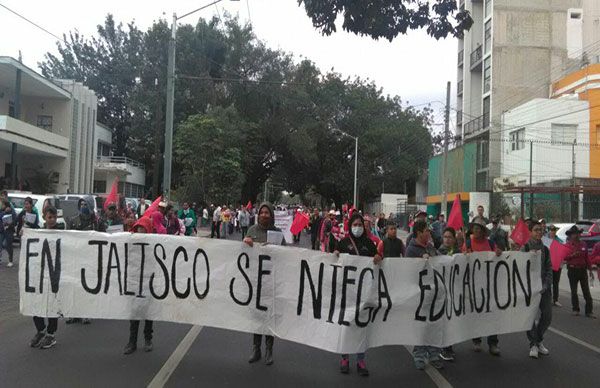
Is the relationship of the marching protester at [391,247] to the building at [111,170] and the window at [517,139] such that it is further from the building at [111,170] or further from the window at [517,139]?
the building at [111,170]

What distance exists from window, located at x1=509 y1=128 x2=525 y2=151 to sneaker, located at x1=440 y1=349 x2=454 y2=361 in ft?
102

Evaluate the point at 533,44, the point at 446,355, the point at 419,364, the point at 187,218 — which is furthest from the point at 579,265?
the point at 533,44

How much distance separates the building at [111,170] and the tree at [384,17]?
42629 mm

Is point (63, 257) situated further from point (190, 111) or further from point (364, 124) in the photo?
point (364, 124)

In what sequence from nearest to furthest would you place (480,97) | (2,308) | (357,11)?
(357,11) < (2,308) < (480,97)

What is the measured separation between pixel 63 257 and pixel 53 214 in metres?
0.94

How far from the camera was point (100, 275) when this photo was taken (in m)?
6.70

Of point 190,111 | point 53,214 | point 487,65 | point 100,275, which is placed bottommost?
point 100,275

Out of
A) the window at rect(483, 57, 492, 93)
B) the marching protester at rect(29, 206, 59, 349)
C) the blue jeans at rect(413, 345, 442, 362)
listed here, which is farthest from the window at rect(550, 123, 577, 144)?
the marching protester at rect(29, 206, 59, 349)

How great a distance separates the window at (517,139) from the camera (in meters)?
36.1

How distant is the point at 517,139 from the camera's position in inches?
1448

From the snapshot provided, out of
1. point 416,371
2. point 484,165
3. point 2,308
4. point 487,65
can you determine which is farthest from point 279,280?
point 487,65

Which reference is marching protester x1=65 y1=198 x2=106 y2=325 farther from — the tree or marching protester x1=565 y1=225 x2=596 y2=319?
marching protester x1=565 y1=225 x2=596 y2=319

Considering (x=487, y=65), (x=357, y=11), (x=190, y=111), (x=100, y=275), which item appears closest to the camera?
(x=100, y=275)
